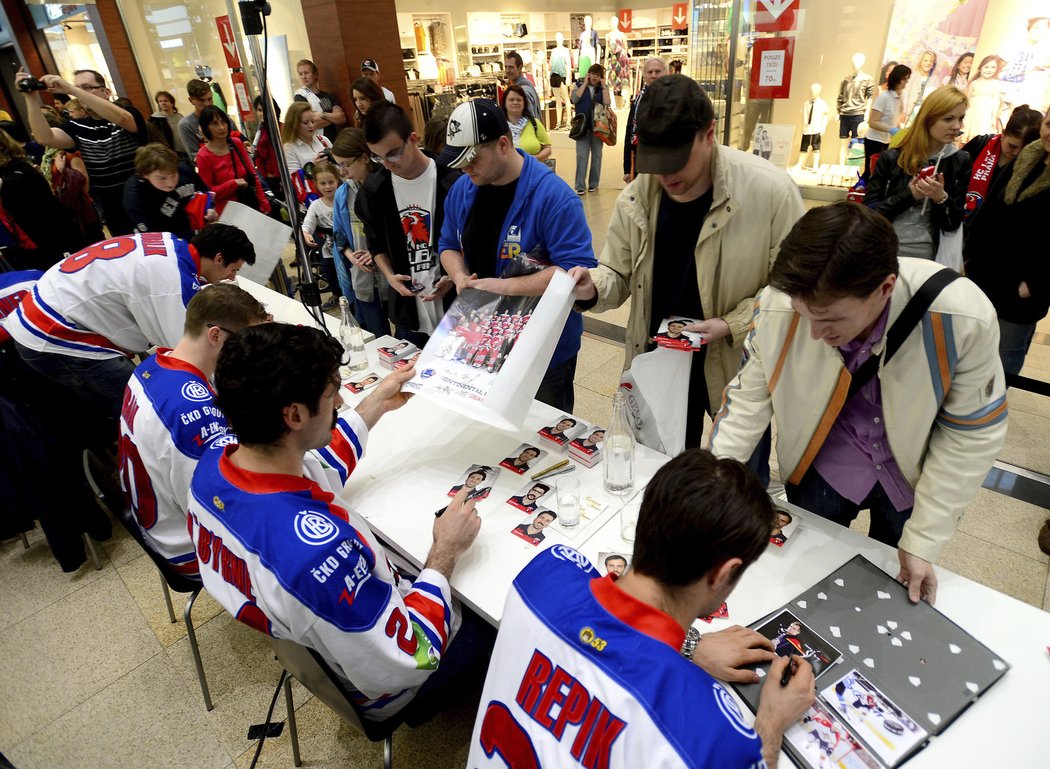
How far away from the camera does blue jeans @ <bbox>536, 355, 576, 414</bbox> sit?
2.44 m

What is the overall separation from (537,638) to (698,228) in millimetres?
1436

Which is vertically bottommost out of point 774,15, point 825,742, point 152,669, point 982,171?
point 152,669

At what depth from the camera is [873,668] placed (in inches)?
46.1

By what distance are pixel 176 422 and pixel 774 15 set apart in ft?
16.8

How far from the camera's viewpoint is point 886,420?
4.56 feet

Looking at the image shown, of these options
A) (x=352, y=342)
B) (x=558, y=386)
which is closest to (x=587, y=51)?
(x=352, y=342)

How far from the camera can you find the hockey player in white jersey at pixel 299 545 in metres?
1.22

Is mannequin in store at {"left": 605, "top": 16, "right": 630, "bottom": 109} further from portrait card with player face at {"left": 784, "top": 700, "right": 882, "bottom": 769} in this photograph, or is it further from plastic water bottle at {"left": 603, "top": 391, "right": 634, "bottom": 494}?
portrait card with player face at {"left": 784, "top": 700, "right": 882, "bottom": 769}

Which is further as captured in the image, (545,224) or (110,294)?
(110,294)

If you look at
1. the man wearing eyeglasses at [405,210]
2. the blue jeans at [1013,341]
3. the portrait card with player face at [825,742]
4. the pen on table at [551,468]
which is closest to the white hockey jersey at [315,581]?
the pen on table at [551,468]

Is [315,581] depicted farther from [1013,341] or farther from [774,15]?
[774,15]

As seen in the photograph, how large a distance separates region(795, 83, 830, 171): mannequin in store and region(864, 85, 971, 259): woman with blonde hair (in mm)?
3206

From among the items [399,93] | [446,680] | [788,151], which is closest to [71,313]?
[446,680]

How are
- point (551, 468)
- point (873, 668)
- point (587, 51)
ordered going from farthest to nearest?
1. point (587, 51)
2. point (551, 468)
3. point (873, 668)
